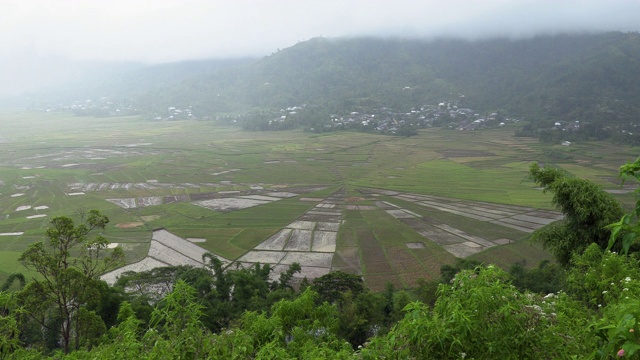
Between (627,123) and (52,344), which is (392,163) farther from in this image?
(627,123)

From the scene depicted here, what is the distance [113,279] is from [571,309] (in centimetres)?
3932

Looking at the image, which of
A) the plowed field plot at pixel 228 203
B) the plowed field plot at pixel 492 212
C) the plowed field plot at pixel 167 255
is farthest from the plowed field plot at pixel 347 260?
the plowed field plot at pixel 228 203

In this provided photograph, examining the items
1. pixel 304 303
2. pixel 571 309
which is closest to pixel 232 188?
pixel 304 303

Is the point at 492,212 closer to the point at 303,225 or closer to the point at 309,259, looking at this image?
the point at 303,225

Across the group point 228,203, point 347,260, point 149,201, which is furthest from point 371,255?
point 149,201

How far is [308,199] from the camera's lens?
65.9 m

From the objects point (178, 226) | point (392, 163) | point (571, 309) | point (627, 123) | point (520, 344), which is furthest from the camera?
point (627, 123)

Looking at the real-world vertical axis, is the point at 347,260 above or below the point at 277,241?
below

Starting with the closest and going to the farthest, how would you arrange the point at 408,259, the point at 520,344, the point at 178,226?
1. the point at 520,344
2. the point at 408,259
3. the point at 178,226

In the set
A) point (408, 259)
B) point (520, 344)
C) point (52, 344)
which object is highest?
point (520, 344)

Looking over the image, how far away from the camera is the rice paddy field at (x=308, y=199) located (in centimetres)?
4306

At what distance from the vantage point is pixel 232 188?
241 ft

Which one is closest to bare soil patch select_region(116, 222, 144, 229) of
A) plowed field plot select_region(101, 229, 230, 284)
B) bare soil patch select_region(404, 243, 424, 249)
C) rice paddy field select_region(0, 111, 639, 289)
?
rice paddy field select_region(0, 111, 639, 289)

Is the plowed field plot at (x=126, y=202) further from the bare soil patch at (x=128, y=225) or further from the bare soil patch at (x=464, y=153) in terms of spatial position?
the bare soil patch at (x=464, y=153)
